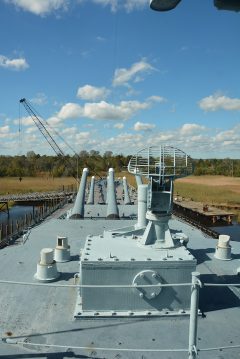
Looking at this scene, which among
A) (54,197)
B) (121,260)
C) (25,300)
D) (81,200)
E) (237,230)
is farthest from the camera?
(54,197)

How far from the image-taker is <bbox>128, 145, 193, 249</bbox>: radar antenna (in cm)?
558

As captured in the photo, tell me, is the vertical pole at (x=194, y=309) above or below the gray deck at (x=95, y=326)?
above

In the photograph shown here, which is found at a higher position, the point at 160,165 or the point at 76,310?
the point at 160,165

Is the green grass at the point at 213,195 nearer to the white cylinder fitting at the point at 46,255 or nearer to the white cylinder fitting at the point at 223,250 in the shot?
the white cylinder fitting at the point at 223,250

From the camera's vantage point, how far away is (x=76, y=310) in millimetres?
4926

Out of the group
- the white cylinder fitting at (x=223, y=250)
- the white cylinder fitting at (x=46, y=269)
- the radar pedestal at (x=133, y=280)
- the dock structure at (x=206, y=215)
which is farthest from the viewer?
the dock structure at (x=206, y=215)

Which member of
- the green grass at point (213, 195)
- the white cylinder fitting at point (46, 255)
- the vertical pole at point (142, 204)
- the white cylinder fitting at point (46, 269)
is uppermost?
the vertical pole at point (142, 204)

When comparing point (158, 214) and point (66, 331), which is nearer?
point (66, 331)

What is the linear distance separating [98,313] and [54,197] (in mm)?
39460

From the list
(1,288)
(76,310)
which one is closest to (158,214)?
(76,310)

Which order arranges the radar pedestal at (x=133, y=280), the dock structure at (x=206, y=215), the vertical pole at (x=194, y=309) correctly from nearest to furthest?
1. the vertical pole at (x=194, y=309)
2. the radar pedestal at (x=133, y=280)
3. the dock structure at (x=206, y=215)

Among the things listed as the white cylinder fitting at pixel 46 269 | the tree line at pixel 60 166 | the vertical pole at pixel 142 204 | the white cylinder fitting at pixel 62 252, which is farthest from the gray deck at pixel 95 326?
the tree line at pixel 60 166

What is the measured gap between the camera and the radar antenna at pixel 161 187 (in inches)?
220

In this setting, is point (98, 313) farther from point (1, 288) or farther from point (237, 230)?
point (237, 230)
